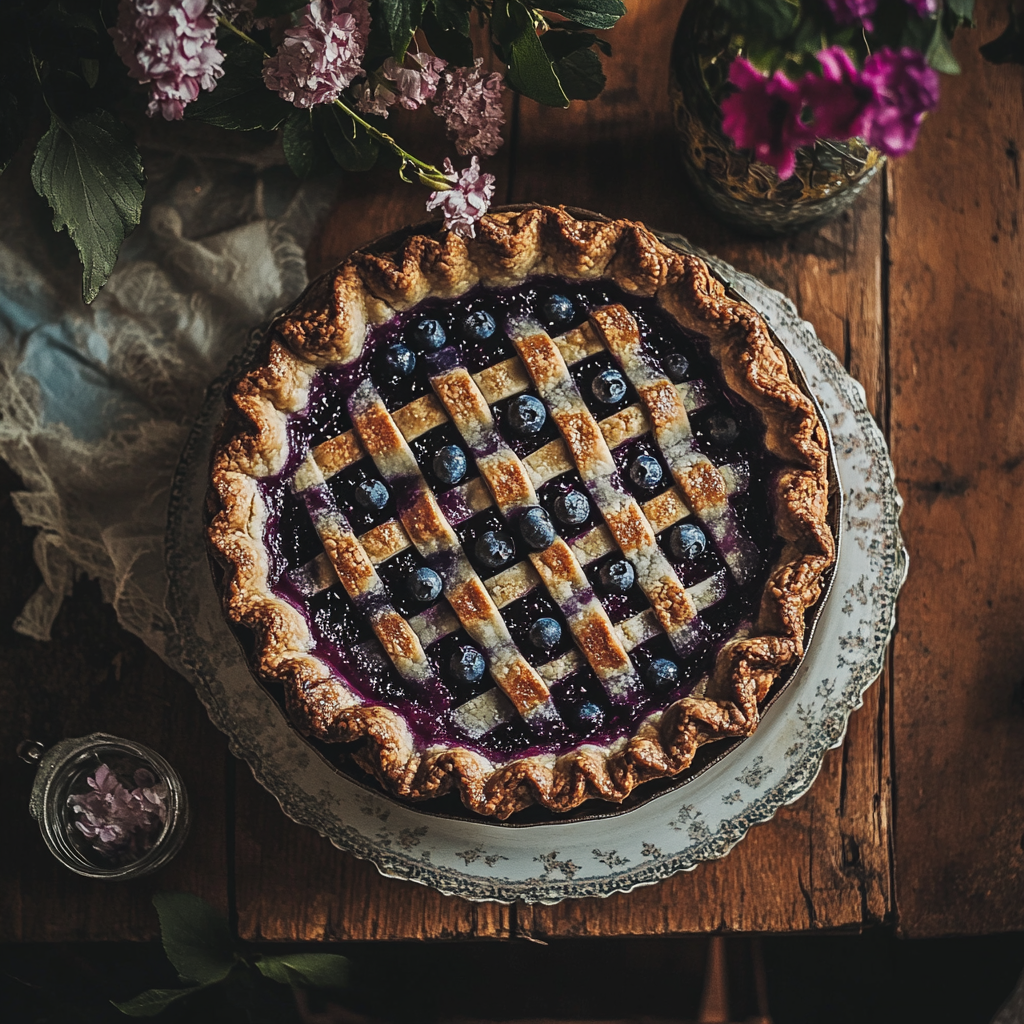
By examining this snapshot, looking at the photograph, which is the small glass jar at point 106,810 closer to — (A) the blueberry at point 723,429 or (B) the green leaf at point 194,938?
(B) the green leaf at point 194,938

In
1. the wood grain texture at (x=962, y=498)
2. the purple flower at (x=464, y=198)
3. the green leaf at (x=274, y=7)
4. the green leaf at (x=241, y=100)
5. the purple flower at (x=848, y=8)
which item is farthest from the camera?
the wood grain texture at (x=962, y=498)

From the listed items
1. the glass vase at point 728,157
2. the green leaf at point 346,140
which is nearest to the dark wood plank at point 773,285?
the glass vase at point 728,157

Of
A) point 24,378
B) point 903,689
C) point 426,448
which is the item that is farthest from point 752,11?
point 24,378

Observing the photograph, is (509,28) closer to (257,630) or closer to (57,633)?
(257,630)

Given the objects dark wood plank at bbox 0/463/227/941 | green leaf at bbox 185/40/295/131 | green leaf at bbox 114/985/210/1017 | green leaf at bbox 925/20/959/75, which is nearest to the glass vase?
green leaf at bbox 925/20/959/75

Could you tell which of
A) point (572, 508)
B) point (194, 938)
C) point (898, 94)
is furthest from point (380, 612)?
point (898, 94)
